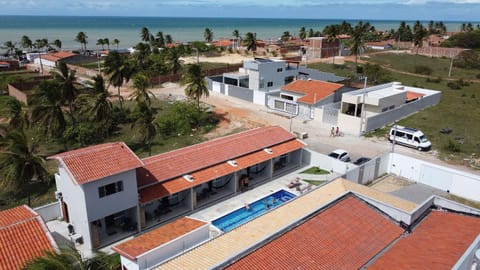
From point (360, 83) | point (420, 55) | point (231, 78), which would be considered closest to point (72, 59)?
point (231, 78)

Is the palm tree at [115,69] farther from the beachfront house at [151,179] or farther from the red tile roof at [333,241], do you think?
the red tile roof at [333,241]

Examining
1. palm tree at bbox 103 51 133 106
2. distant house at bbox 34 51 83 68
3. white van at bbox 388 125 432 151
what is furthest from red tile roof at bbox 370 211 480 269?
distant house at bbox 34 51 83 68

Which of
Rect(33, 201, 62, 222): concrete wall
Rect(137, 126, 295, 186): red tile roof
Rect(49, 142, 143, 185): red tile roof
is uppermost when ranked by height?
Rect(49, 142, 143, 185): red tile roof

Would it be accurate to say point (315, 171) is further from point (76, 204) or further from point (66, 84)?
point (66, 84)

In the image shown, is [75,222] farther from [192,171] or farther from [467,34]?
[467,34]

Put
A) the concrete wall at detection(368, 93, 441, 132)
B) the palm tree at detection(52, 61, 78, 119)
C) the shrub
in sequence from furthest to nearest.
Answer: the shrub, the concrete wall at detection(368, 93, 441, 132), the palm tree at detection(52, 61, 78, 119)

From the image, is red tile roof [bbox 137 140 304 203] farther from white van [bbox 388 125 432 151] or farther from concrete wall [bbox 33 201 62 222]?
white van [bbox 388 125 432 151]
